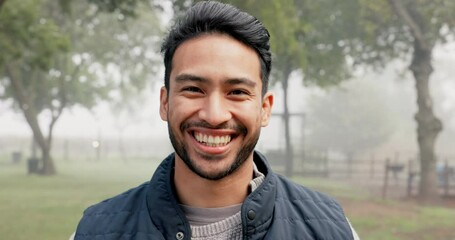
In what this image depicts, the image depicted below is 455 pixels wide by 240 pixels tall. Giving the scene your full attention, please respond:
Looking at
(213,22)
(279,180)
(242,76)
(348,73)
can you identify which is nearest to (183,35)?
(213,22)

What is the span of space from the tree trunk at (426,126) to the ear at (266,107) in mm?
16660

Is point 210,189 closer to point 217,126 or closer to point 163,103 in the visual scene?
point 217,126

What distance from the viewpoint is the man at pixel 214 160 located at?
1.73 metres

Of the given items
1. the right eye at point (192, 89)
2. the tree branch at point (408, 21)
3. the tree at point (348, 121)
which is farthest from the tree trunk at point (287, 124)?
the right eye at point (192, 89)

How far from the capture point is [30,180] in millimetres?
22375

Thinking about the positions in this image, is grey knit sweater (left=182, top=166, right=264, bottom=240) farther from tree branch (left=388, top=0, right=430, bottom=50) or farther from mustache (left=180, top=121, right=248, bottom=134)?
tree branch (left=388, top=0, right=430, bottom=50)

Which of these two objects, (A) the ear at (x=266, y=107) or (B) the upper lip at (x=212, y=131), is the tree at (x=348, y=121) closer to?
(A) the ear at (x=266, y=107)

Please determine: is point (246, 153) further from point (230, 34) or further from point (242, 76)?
point (230, 34)

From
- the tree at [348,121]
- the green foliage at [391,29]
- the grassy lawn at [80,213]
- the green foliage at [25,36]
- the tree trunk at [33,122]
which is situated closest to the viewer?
the grassy lawn at [80,213]

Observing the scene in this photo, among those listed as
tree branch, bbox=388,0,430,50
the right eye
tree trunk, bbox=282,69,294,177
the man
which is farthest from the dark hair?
tree trunk, bbox=282,69,294,177

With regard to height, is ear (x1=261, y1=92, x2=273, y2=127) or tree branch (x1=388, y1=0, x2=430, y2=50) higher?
tree branch (x1=388, y1=0, x2=430, y2=50)

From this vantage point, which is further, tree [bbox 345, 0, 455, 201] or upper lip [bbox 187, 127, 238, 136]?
tree [bbox 345, 0, 455, 201]

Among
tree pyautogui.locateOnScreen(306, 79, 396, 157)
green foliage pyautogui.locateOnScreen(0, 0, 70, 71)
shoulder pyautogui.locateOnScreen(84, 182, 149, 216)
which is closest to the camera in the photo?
shoulder pyautogui.locateOnScreen(84, 182, 149, 216)

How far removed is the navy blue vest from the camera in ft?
5.73
